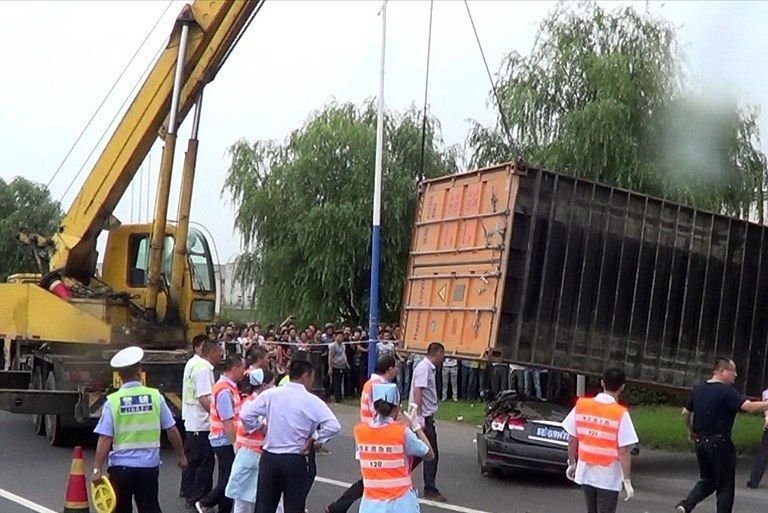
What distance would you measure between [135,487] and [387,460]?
2.00 m

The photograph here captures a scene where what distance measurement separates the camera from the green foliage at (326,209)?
27.6m

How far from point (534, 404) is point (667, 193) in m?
10.3

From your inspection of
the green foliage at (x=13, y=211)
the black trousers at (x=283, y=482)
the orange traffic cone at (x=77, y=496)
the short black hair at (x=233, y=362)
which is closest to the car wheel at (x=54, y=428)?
the short black hair at (x=233, y=362)

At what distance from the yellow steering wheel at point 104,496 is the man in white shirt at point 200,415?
2173 millimetres

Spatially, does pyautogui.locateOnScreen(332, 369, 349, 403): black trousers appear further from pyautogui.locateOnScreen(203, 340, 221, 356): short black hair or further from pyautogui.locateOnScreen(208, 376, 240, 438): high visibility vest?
pyautogui.locateOnScreen(208, 376, 240, 438): high visibility vest

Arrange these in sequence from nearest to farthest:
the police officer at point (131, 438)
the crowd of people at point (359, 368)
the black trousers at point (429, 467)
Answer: the police officer at point (131, 438) < the black trousers at point (429, 467) < the crowd of people at point (359, 368)

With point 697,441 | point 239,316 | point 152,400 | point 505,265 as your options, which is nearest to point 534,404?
point 505,265

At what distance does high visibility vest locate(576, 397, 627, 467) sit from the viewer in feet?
25.7

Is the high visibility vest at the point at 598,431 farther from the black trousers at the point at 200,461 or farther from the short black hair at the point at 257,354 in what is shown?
the black trousers at the point at 200,461

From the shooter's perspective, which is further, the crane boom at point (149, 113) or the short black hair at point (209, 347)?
the crane boom at point (149, 113)

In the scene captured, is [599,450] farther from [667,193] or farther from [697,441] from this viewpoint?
[667,193]

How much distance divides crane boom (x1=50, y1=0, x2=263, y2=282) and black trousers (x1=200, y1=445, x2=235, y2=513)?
6159mm

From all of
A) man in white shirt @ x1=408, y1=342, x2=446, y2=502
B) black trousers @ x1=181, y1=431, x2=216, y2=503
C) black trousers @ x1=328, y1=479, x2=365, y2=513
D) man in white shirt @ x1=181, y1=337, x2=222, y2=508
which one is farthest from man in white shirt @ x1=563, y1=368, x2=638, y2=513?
black trousers @ x1=181, y1=431, x2=216, y2=503

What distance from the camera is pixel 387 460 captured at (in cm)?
684
